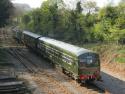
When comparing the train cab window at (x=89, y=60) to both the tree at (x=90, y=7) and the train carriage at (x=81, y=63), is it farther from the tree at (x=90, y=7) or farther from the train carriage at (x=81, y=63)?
the tree at (x=90, y=7)

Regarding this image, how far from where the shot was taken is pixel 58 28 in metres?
67.3

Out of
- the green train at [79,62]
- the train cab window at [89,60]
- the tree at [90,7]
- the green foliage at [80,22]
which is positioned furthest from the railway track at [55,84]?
the tree at [90,7]

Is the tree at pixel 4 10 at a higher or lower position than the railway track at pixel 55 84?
higher

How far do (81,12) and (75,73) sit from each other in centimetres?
3571

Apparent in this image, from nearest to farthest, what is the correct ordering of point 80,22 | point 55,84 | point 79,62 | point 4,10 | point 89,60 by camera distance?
point 79,62 < point 89,60 < point 55,84 < point 4,10 < point 80,22

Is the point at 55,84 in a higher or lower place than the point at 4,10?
lower

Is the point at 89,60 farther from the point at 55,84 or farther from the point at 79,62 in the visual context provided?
the point at 55,84

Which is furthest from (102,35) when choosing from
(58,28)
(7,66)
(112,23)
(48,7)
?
(48,7)

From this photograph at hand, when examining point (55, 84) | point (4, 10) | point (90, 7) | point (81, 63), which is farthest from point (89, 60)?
point (90, 7)

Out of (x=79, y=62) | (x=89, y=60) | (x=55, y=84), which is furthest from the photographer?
(x=55, y=84)

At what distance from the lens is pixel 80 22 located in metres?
57.0

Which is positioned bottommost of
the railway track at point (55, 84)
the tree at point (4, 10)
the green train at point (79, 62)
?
the railway track at point (55, 84)

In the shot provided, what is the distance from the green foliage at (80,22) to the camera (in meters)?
42.1

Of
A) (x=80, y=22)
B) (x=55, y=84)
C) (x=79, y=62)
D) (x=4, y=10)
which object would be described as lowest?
(x=55, y=84)
